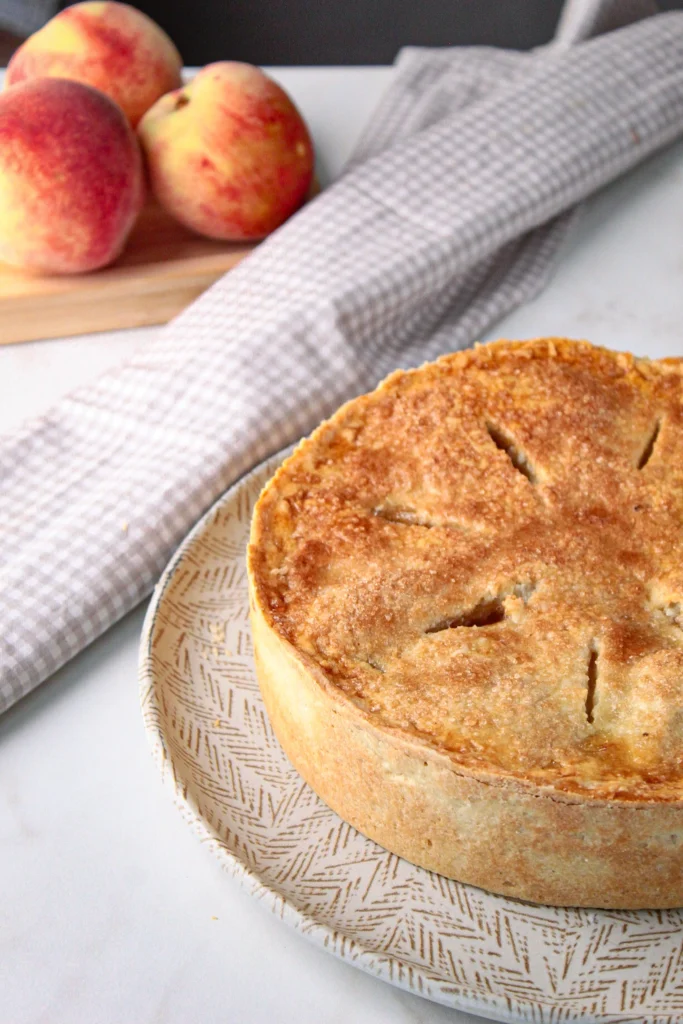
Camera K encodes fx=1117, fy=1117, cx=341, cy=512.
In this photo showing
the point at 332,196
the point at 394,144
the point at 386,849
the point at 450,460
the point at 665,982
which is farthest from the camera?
the point at 394,144

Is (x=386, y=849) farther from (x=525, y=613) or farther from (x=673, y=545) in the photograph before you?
(x=673, y=545)

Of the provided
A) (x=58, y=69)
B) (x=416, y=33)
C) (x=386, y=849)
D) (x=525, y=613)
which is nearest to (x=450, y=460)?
(x=525, y=613)

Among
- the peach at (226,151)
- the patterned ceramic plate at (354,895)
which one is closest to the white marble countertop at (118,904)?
the patterned ceramic plate at (354,895)

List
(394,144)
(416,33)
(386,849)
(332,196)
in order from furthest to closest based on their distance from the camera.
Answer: (416,33) < (394,144) < (332,196) < (386,849)

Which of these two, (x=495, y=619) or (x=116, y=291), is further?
(x=116, y=291)

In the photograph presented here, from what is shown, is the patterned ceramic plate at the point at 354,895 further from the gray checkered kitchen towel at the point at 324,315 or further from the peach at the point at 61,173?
the peach at the point at 61,173

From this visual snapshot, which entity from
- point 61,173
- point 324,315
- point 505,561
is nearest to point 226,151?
point 61,173

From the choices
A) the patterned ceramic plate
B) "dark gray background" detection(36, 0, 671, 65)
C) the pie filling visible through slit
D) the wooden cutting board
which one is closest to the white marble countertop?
the patterned ceramic plate

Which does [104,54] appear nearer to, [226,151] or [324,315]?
[226,151]
